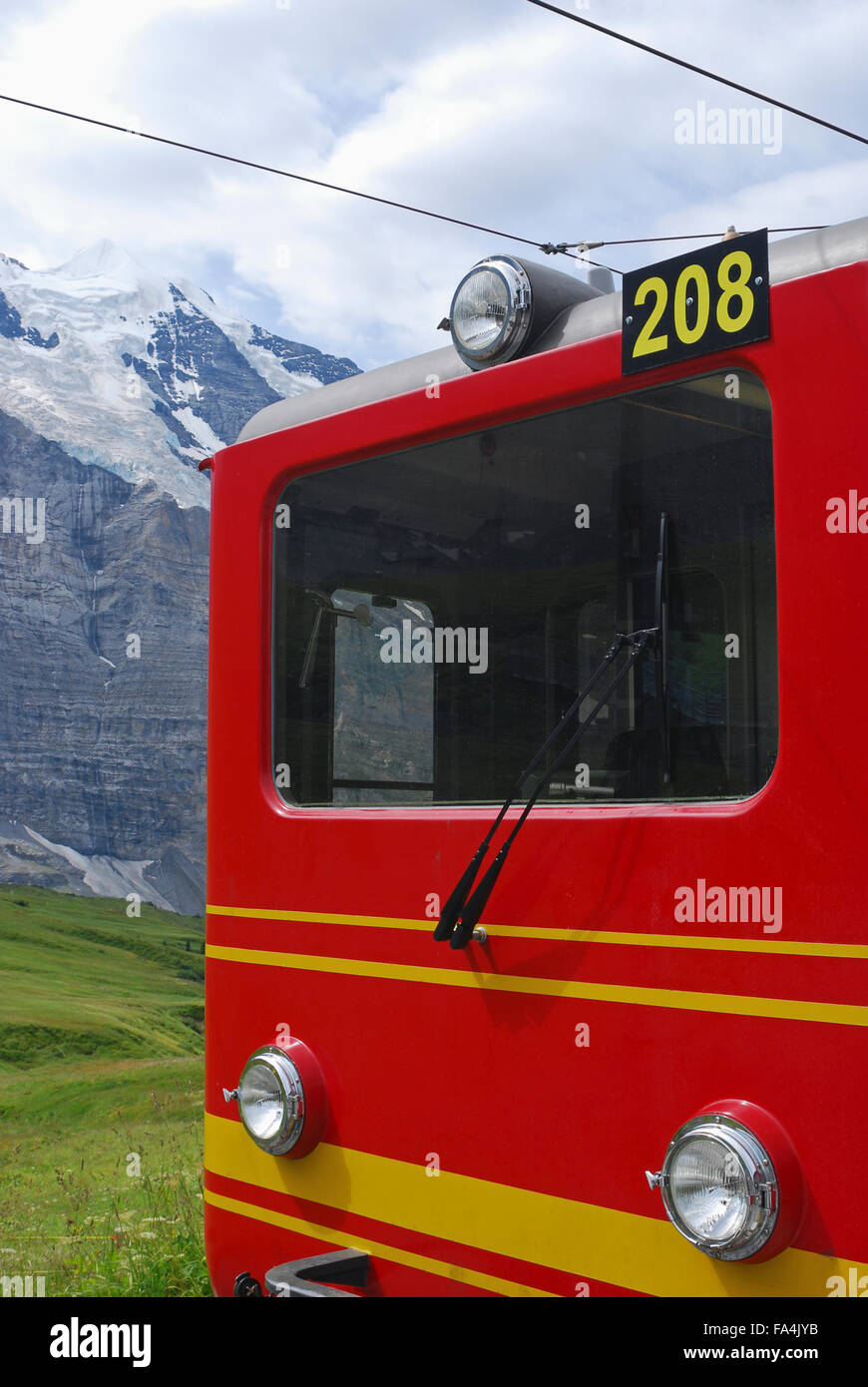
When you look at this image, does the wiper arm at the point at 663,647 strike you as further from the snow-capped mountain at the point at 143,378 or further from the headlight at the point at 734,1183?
the snow-capped mountain at the point at 143,378

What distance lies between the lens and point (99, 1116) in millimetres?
13945

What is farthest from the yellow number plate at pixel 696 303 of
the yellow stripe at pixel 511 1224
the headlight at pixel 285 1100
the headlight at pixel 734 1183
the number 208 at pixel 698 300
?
the headlight at pixel 285 1100

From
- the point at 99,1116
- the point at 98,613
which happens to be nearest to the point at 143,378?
the point at 98,613

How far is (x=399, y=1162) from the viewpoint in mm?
2564

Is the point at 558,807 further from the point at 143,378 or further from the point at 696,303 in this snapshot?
the point at 143,378

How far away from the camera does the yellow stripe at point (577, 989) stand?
1909 millimetres

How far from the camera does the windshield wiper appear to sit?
2.25m

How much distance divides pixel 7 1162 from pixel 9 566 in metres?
72.4

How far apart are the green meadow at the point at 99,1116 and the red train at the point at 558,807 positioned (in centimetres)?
246

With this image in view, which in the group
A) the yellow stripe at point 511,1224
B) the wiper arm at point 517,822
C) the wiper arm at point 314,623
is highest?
the wiper arm at point 314,623

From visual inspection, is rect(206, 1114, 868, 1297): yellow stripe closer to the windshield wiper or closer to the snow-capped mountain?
the windshield wiper

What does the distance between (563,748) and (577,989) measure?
0.44 meters

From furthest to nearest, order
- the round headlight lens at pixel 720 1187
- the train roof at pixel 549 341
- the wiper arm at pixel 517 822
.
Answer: the wiper arm at pixel 517 822, the train roof at pixel 549 341, the round headlight lens at pixel 720 1187

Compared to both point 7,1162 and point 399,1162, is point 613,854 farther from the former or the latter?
point 7,1162
